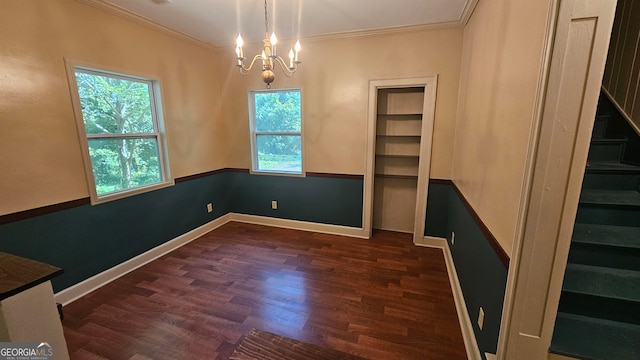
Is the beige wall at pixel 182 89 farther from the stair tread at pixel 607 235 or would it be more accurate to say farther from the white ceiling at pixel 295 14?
the stair tread at pixel 607 235

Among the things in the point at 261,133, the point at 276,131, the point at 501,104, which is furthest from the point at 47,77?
the point at 501,104

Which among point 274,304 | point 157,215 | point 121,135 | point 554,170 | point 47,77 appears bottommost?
point 274,304

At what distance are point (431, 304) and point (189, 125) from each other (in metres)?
3.52

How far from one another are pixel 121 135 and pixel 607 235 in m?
4.03

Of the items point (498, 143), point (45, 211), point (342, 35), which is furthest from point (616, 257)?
point (45, 211)

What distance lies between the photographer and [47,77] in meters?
2.01

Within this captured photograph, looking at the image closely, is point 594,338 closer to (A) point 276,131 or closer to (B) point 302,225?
(B) point 302,225

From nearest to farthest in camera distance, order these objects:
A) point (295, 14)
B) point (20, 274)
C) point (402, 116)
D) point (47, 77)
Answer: point (20, 274)
point (47, 77)
point (295, 14)
point (402, 116)

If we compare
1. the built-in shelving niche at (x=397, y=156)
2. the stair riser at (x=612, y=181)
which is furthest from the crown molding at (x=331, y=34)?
the stair riser at (x=612, y=181)

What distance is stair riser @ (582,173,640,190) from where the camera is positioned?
1701mm

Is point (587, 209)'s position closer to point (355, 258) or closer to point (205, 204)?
point (355, 258)

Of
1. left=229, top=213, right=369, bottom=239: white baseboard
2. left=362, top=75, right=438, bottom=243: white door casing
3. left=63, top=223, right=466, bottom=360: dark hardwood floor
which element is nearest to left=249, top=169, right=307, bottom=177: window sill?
left=229, top=213, right=369, bottom=239: white baseboard

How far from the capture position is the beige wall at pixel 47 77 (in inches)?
72.0

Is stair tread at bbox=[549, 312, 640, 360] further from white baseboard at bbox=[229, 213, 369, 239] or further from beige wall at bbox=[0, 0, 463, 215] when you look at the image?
white baseboard at bbox=[229, 213, 369, 239]
